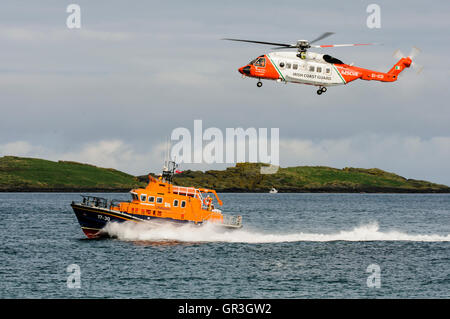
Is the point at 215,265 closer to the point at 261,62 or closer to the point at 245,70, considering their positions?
the point at 245,70

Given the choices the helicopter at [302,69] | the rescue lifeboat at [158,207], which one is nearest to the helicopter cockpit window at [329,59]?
the helicopter at [302,69]

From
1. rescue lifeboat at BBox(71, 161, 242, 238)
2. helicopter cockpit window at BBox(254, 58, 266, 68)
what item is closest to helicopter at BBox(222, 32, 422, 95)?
helicopter cockpit window at BBox(254, 58, 266, 68)

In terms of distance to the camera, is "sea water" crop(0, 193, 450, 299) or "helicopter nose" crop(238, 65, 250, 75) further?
"helicopter nose" crop(238, 65, 250, 75)

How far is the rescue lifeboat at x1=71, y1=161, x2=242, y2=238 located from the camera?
52375 mm

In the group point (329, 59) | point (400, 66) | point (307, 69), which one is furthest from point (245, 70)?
point (400, 66)

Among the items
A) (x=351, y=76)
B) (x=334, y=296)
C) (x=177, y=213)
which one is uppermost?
(x=351, y=76)

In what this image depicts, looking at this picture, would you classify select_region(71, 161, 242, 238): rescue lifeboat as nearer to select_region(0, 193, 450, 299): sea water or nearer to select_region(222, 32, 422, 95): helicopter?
select_region(0, 193, 450, 299): sea water

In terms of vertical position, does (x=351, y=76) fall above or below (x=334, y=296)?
above

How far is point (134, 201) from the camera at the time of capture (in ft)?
173
